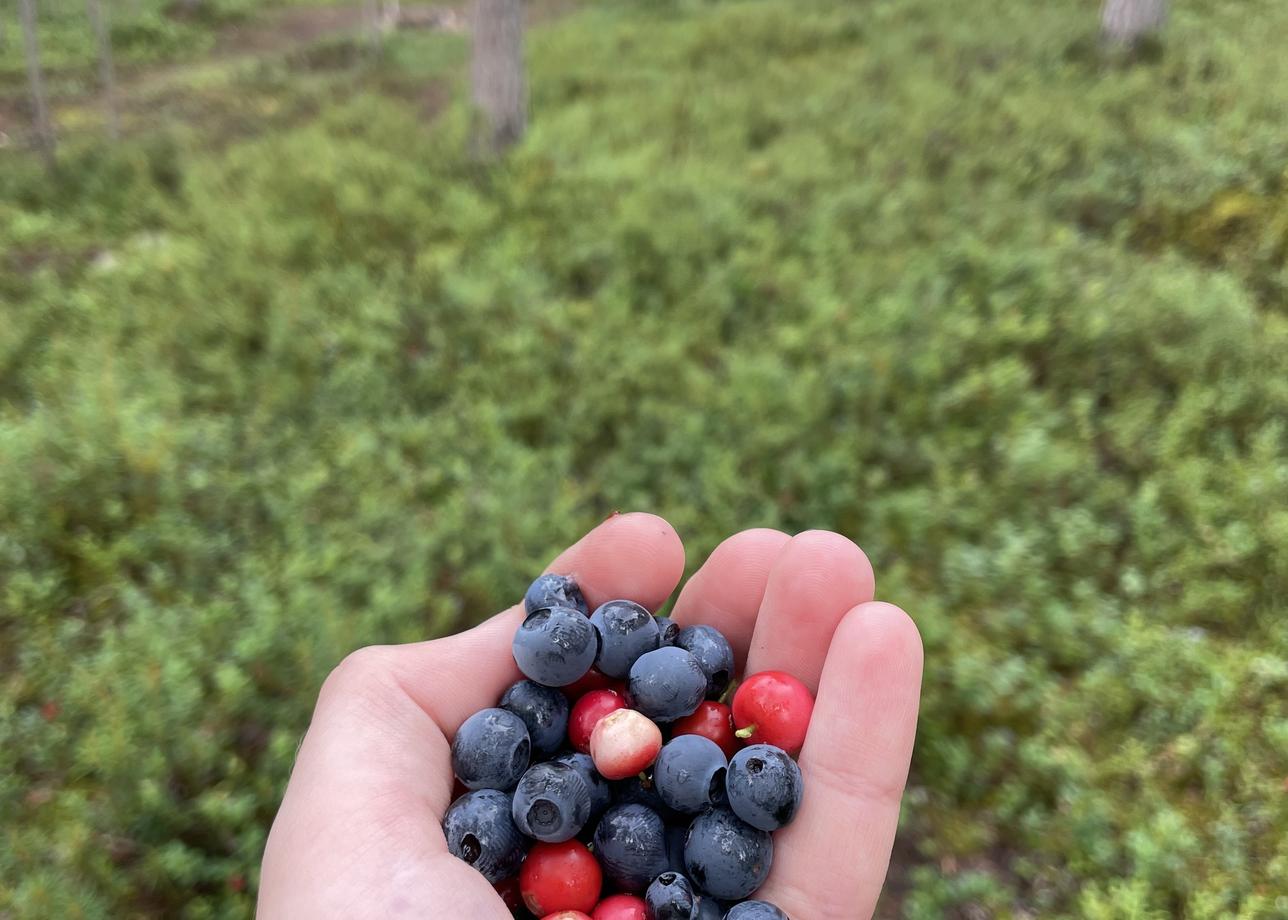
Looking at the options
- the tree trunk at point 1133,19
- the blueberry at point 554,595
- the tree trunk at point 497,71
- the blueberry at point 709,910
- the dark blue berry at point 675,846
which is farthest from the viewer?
the tree trunk at point 1133,19

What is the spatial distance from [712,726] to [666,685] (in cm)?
21

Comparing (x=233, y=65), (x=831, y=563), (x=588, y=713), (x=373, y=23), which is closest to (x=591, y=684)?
(x=588, y=713)

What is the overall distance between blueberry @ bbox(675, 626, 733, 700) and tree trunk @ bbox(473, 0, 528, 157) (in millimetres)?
5238

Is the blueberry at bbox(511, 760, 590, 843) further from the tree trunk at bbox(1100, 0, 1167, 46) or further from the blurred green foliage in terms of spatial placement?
the tree trunk at bbox(1100, 0, 1167, 46)

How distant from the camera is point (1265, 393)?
3.64 metres

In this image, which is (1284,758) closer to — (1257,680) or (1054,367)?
(1257,680)

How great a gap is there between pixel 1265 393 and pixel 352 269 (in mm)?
4684

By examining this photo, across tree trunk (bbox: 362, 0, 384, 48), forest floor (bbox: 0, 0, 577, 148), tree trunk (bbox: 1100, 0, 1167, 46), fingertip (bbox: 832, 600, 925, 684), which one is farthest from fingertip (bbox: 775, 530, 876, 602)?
tree trunk (bbox: 362, 0, 384, 48)

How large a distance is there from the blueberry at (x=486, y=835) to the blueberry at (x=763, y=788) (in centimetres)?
48

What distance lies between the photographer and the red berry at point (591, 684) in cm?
204

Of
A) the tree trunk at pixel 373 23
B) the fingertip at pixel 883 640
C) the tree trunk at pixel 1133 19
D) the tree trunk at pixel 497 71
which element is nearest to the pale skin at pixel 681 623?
the fingertip at pixel 883 640

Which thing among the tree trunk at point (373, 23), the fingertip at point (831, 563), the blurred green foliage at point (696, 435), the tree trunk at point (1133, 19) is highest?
the tree trunk at point (1133, 19)

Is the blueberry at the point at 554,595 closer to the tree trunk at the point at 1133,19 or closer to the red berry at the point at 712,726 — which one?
the red berry at the point at 712,726

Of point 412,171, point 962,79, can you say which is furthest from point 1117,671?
point 962,79
